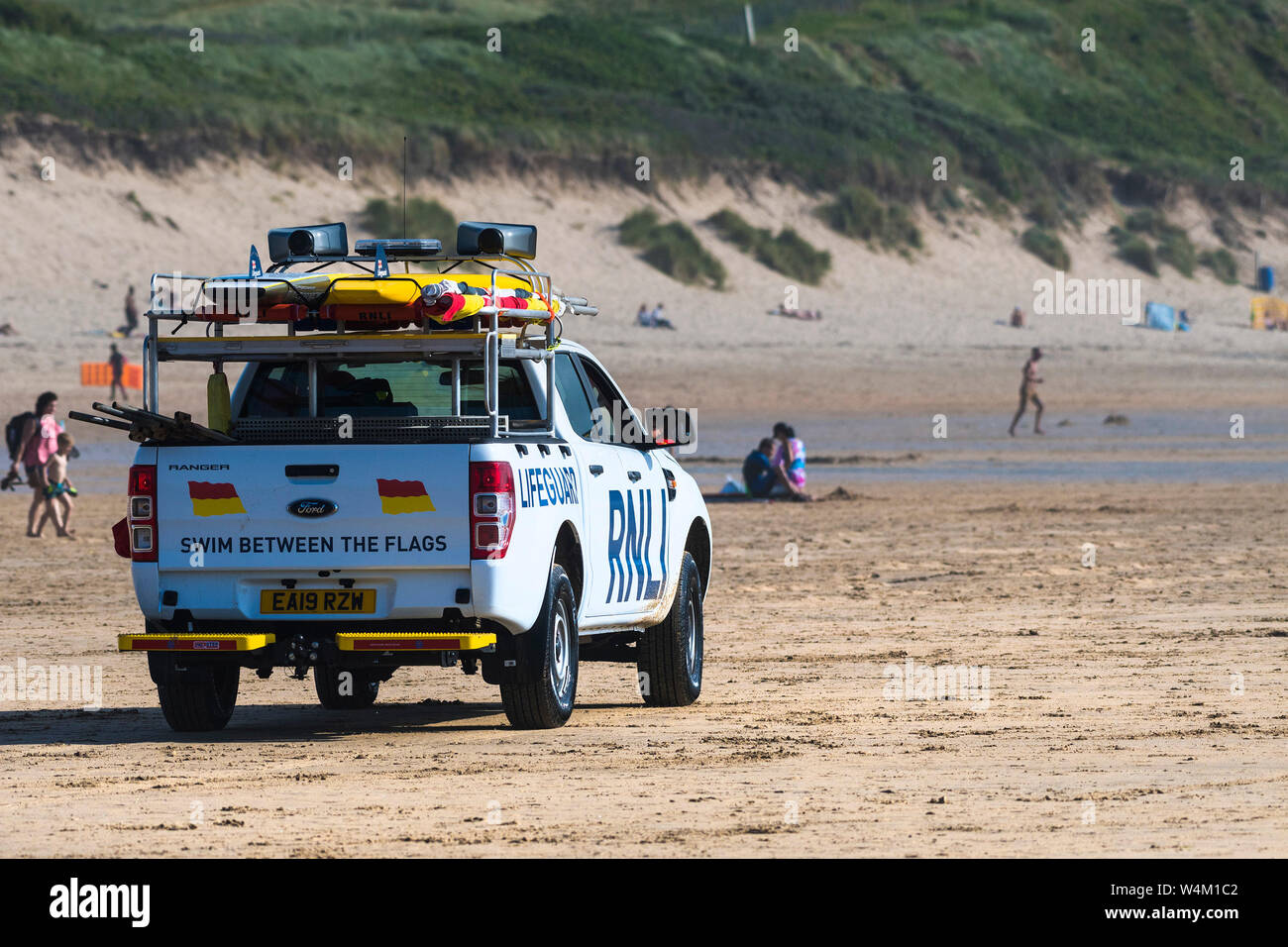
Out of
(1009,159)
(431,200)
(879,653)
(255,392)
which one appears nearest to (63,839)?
(255,392)

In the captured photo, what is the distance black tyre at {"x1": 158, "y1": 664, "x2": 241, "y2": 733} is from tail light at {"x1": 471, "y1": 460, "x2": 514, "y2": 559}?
1.70 m

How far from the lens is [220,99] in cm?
6550

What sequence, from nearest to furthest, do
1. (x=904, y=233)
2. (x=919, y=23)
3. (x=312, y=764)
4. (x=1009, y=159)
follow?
(x=312, y=764) → (x=904, y=233) → (x=1009, y=159) → (x=919, y=23)

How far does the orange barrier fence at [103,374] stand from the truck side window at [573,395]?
96.1ft

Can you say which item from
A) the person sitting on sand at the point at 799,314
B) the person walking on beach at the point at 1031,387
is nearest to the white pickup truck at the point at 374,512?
the person walking on beach at the point at 1031,387

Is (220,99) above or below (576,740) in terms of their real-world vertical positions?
above

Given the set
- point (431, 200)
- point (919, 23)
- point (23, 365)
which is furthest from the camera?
point (919, 23)

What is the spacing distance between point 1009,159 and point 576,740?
72256mm

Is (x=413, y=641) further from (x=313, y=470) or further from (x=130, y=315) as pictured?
(x=130, y=315)

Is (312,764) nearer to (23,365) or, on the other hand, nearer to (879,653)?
(879,653)

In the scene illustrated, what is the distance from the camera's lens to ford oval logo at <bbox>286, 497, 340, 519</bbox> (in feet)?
33.5

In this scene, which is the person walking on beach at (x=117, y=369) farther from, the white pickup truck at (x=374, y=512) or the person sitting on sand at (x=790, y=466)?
the white pickup truck at (x=374, y=512)

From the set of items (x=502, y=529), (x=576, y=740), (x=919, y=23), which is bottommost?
(x=576, y=740)

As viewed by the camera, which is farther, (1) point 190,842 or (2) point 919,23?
(2) point 919,23
